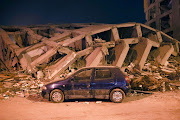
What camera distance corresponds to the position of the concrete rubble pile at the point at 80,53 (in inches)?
381

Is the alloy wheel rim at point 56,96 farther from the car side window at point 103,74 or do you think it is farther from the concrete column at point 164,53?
the concrete column at point 164,53

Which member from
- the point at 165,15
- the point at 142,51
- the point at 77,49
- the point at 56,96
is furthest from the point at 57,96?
the point at 165,15

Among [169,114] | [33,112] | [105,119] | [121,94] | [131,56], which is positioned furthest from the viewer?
[131,56]

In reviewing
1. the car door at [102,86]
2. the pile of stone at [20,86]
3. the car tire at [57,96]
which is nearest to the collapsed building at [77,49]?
the pile of stone at [20,86]

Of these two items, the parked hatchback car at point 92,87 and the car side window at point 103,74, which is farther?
the car side window at point 103,74

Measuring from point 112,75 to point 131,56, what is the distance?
274 inches

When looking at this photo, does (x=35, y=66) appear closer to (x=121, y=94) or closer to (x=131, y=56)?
(x=121, y=94)

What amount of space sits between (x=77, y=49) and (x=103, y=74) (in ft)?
21.5

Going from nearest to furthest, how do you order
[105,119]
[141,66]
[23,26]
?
[105,119]
[141,66]
[23,26]

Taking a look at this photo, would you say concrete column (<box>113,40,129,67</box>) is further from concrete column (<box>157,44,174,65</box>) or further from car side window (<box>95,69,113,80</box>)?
car side window (<box>95,69,113,80</box>)

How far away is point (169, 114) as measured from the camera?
4684mm

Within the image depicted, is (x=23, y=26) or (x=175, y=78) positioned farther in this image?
(x=23, y=26)

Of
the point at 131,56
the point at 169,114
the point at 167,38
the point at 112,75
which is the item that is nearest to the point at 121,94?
the point at 112,75

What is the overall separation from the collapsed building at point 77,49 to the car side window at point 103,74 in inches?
120
